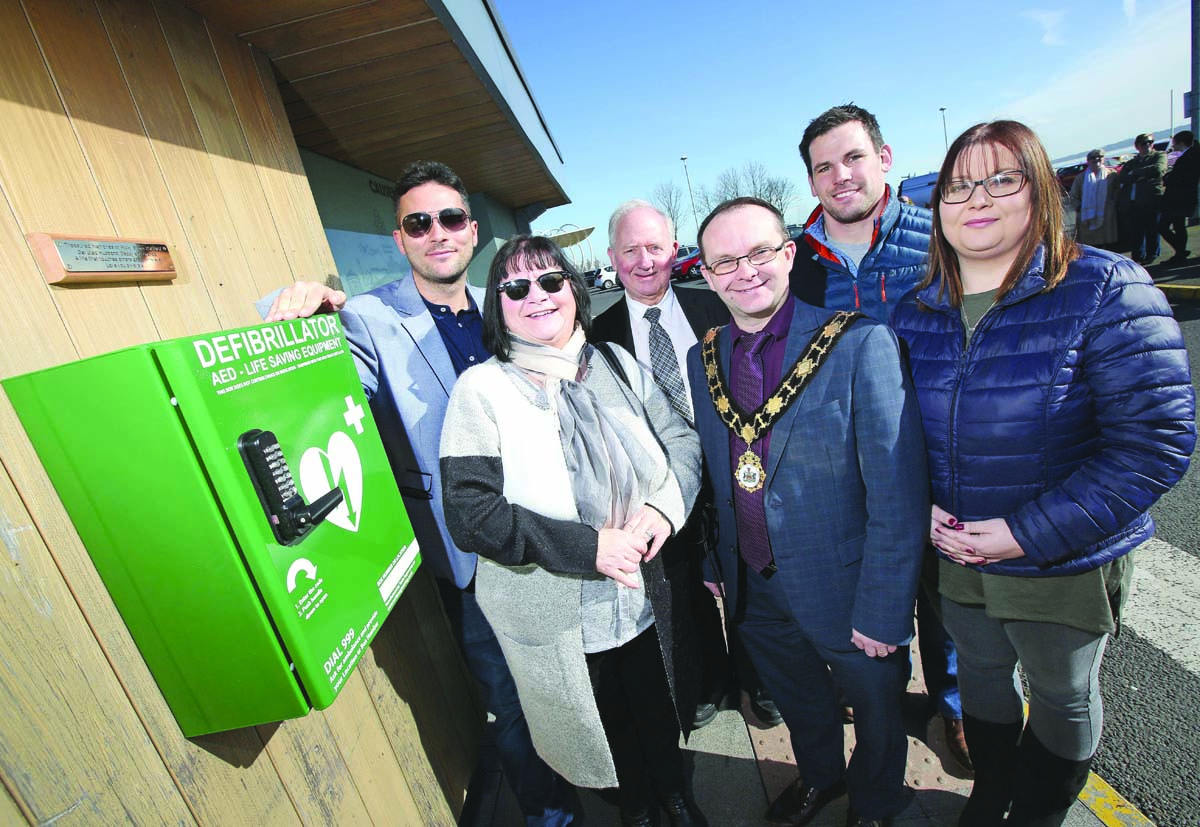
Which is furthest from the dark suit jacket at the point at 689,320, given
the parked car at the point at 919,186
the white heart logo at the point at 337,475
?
the parked car at the point at 919,186

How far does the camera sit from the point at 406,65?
2902mm

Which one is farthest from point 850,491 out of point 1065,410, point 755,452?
point 1065,410

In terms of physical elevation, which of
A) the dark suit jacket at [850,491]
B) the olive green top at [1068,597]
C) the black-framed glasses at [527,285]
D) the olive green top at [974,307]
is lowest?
the olive green top at [1068,597]

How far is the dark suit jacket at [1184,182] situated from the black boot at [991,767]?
1020 cm

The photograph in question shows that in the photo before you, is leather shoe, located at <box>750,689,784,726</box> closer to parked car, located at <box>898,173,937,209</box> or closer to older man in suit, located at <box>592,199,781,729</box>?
older man in suit, located at <box>592,199,781,729</box>

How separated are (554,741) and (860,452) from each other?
4.49 feet

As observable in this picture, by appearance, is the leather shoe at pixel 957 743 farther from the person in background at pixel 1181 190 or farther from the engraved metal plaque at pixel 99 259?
the person in background at pixel 1181 190

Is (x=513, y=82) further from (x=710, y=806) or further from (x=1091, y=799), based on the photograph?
(x=1091, y=799)

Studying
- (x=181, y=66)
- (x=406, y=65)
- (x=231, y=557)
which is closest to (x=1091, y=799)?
(x=231, y=557)

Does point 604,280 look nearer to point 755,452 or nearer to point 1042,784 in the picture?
point 755,452

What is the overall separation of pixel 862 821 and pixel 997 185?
2119 millimetres

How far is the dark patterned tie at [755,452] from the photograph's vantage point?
1806 millimetres

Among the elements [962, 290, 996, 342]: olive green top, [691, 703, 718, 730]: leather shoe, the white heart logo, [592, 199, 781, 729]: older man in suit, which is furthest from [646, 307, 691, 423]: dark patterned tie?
[691, 703, 718, 730]: leather shoe

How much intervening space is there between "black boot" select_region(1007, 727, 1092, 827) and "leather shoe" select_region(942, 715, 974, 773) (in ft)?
1.49
